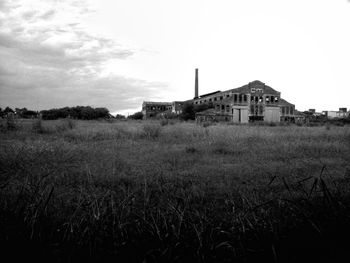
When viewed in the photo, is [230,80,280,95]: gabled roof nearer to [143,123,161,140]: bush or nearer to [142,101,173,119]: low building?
[142,101,173,119]: low building

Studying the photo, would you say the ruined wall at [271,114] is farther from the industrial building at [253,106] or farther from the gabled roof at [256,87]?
the gabled roof at [256,87]

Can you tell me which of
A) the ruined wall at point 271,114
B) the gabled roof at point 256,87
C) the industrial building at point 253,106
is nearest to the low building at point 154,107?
the industrial building at point 253,106

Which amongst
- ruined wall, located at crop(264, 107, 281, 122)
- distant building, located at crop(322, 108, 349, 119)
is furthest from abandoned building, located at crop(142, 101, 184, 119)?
distant building, located at crop(322, 108, 349, 119)

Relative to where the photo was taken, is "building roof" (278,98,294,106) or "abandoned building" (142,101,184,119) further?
"abandoned building" (142,101,184,119)

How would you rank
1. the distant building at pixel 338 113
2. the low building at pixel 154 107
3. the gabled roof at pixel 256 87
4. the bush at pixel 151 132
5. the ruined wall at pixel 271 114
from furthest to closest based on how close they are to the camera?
the distant building at pixel 338 113 → the low building at pixel 154 107 → the ruined wall at pixel 271 114 → the gabled roof at pixel 256 87 → the bush at pixel 151 132

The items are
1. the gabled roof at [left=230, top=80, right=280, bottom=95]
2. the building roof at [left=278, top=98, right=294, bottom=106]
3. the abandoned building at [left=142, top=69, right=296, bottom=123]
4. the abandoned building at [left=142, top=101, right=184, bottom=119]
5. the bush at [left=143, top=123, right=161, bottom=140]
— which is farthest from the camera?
the abandoned building at [left=142, top=101, right=184, bottom=119]

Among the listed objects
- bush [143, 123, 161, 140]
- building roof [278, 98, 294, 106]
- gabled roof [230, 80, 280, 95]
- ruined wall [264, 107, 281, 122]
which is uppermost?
gabled roof [230, 80, 280, 95]

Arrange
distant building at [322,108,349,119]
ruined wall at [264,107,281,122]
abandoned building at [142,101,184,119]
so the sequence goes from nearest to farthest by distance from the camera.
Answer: ruined wall at [264,107,281,122], abandoned building at [142,101,184,119], distant building at [322,108,349,119]

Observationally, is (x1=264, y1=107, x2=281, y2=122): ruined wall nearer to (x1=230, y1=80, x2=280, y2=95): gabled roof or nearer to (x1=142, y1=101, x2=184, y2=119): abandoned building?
(x1=230, y1=80, x2=280, y2=95): gabled roof

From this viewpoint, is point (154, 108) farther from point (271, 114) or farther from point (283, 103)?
point (283, 103)

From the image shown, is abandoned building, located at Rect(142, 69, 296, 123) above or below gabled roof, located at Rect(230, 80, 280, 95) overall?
below

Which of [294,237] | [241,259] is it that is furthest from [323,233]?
[241,259]

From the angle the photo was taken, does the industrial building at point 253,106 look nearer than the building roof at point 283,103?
Yes

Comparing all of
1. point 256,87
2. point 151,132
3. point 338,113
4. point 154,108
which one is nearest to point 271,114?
point 256,87
